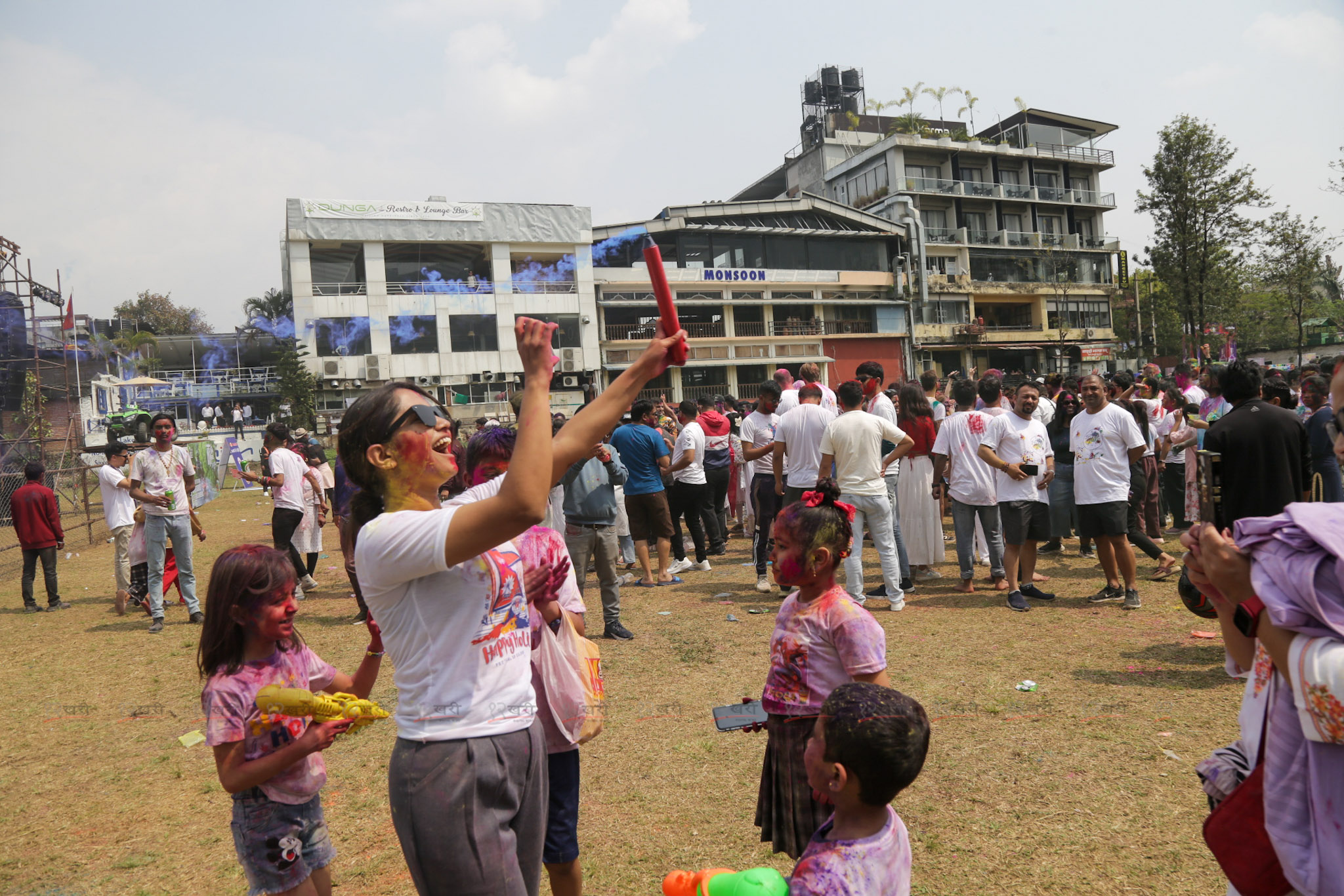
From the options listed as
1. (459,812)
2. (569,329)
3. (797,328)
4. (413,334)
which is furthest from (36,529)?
(797,328)

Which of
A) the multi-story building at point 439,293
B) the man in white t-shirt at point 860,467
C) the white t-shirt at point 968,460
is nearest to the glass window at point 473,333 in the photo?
the multi-story building at point 439,293

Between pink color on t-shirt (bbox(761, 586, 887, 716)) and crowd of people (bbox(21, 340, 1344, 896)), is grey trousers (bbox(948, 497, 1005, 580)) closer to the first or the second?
crowd of people (bbox(21, 340, 1344, 896))

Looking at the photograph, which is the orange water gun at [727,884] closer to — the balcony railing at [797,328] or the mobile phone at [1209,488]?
the mobile phone at [1209,488]

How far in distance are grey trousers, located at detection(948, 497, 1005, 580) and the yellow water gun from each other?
22.4 ft

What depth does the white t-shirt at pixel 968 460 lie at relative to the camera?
7.73 metres

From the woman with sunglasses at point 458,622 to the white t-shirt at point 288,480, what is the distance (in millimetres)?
8010

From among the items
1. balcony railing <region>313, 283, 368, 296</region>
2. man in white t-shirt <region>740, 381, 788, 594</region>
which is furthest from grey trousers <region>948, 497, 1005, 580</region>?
balcony railing <region>313, 283, 368, 296</region>

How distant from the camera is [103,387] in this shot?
112 ft

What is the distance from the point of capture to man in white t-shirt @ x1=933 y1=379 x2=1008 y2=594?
7.73 meters

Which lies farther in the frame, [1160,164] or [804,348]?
[804,348]

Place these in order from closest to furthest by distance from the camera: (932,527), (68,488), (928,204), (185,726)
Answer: (185,726)
(932,527)
(68,488)
(928,204)

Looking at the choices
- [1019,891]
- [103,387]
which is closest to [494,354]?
[103,387]

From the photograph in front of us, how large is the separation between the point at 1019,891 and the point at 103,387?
40.1m

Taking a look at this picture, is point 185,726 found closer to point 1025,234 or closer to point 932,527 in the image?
point 932,527
